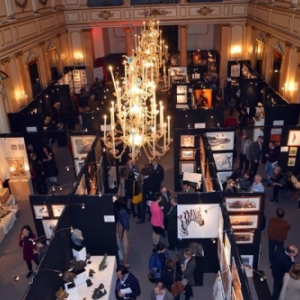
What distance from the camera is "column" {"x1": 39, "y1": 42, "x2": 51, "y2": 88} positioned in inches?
604

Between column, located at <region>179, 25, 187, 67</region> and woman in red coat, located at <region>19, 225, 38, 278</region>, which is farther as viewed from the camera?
column, located at <region>179, 25, 187, 67</region>

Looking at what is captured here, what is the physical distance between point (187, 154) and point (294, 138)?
9.92 ft

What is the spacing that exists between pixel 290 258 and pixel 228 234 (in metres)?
1.36

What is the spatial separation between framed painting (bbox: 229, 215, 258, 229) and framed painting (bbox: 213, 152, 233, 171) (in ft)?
11.6

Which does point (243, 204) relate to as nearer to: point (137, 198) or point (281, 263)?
point (281, 263)

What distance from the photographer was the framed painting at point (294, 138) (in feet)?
34.8

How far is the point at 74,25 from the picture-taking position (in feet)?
62.5

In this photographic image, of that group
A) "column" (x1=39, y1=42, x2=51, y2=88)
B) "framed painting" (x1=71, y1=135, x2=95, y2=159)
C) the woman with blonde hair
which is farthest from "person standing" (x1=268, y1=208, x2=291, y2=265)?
"column" (x1=39, y1=42, x2=51, y2=88)

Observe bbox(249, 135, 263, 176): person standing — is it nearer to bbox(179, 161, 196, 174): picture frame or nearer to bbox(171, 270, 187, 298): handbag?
bbox(179, 161, 196, 174): picture frame

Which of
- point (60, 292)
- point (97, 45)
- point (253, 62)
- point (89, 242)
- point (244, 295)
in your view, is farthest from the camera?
point (97, 45)

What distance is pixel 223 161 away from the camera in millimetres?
11023

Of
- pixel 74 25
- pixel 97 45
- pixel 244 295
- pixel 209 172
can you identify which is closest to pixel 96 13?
pixel 74 25

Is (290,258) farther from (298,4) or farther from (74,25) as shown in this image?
(74,25)

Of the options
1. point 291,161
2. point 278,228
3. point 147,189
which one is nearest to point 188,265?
point 278,228
